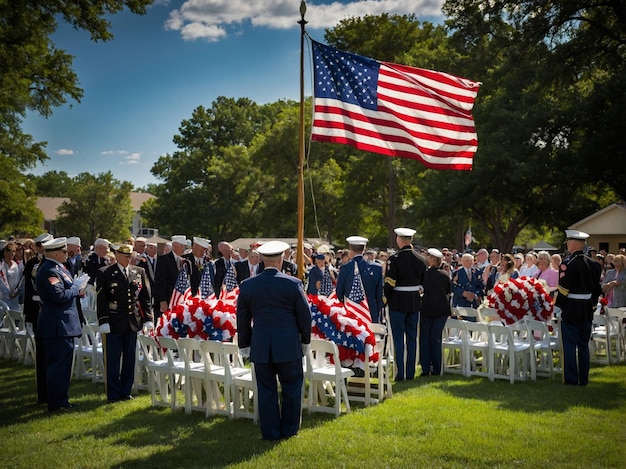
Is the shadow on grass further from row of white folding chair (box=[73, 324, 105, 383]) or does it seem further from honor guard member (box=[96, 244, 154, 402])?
row of white folding chair (box=[73, 324, 105, 383])

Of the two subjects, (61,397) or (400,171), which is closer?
(61,397)

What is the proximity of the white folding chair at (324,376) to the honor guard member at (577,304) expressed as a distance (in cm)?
387

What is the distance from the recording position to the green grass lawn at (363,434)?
643cm

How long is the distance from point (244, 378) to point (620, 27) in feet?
89.7

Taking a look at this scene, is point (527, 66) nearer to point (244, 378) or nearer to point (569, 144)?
point (569, 144)

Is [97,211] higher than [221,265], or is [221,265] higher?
[97,211]

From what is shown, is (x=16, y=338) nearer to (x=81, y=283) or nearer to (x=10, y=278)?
(x=10, y=278)

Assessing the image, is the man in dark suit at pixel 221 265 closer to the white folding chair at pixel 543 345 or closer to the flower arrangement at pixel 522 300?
the flower arrangement at pixel 522 300

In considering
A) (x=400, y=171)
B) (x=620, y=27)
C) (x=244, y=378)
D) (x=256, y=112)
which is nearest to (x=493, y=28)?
(x=620, y=27)

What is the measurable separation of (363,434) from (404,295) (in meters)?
3.63

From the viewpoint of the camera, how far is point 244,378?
805cm

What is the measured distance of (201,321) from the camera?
9039 mm

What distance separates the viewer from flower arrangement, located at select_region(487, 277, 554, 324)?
11672 mm

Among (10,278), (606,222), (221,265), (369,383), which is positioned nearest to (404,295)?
(369,383)
